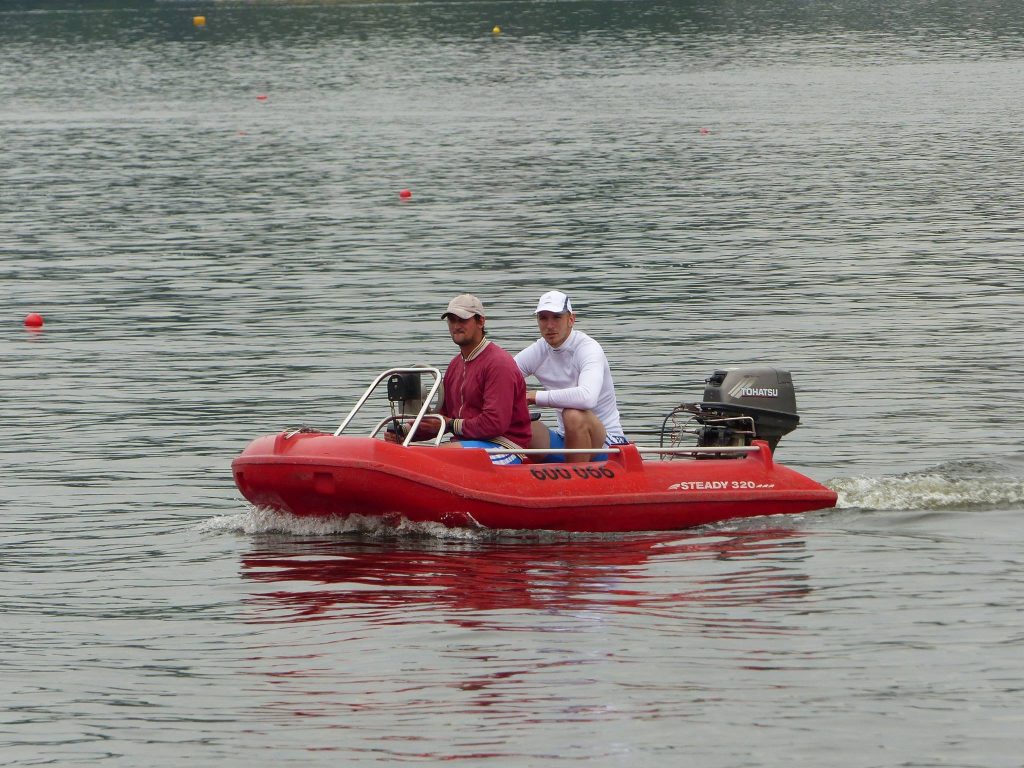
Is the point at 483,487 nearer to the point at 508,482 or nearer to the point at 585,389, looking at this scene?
the point at 508,482

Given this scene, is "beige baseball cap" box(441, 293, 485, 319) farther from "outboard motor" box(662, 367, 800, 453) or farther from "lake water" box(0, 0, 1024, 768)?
"outboard motor" box(662, 367, 800, 453)

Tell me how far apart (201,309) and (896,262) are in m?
10.1

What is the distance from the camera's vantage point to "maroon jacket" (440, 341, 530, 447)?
12.2 meters

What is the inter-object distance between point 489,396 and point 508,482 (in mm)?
577

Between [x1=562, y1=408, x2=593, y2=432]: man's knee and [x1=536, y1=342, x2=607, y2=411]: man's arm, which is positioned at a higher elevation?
[x1=536, y1=342, x2=607, y2=411]: man's arm

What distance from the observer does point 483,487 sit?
476 inches

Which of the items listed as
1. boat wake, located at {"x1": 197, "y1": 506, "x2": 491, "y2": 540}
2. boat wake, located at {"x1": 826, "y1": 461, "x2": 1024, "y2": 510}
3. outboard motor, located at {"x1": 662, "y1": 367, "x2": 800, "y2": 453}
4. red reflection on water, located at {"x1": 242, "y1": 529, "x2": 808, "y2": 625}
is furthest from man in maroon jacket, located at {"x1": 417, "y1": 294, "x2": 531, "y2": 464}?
boat wake, located at {"x1": 826, "y1": 461, "x2": 1024, "y2": 510}

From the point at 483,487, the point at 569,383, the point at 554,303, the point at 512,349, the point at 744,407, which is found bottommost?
the point at 512,349

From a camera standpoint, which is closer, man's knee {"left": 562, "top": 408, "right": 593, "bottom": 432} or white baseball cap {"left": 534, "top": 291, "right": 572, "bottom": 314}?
white baseball cap {"left": 534, "top": 291, "right": 572, "bottom": 314}

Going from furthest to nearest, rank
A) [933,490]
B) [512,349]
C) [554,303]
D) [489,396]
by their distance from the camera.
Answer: [512,349]
[933,490]
[554,303]
[489,396]

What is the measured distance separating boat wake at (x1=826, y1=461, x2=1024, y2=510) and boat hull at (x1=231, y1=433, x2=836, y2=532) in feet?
3.21

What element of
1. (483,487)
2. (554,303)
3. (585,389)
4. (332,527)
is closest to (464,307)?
(554,303)

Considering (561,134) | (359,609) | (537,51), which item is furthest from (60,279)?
(537,51)

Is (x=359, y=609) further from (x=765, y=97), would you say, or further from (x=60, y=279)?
(x=765, y=97)
